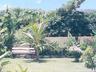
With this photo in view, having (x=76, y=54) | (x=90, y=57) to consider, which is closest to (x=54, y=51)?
(x=76, y=54)

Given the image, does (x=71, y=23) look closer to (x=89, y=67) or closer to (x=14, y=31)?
(x=14, y=31)

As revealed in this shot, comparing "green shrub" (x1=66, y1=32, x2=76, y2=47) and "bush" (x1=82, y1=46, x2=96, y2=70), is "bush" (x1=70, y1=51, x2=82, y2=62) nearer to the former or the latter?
"green shrub" (x1=66, y1=32, x2=76, y2=47)

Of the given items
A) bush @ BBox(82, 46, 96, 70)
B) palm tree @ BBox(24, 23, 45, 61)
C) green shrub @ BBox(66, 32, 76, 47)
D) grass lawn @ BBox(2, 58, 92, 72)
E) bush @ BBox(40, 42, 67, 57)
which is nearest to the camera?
bush @ BBox(82, 46, 96, 70)

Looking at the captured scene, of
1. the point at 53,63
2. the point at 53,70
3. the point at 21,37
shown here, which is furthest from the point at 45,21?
the point at 53,70

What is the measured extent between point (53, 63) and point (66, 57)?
3.10 metres

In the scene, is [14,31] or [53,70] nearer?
[53,70]

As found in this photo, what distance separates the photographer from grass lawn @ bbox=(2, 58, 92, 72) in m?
22.0

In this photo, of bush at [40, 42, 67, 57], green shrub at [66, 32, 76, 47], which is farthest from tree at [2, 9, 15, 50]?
green shrub at [66, 32, 76, 47]

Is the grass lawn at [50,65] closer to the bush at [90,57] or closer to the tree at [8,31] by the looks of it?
the bush at [90,57]

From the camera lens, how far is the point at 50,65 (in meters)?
23.6

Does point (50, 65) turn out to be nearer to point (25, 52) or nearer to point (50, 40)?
point (25, 52)

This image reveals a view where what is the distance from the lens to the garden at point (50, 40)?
22.7 meters

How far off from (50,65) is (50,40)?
17.9ft

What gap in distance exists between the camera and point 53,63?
24.3 m
